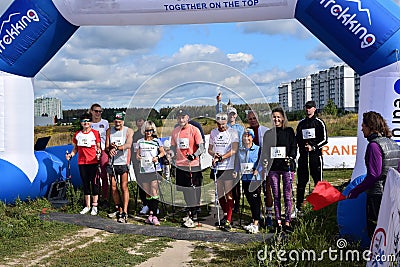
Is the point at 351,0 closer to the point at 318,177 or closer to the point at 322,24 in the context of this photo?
the point at 322,24

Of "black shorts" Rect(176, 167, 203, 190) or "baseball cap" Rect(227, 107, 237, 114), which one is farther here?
"black shorts" Rect(176, 167, 203, 190)

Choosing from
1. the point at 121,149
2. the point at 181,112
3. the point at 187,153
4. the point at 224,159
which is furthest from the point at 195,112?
the point at 121,149

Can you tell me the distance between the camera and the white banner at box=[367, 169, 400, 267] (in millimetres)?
3315

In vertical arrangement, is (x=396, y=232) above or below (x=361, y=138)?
below

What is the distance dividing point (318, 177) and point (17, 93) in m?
4.70

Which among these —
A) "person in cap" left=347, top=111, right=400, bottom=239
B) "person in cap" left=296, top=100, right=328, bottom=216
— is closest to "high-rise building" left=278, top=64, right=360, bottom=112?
"person in cap" left=296, top=100, right=328, bottom=216

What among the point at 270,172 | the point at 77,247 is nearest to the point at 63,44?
the point at 77,247

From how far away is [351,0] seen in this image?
5750 mm

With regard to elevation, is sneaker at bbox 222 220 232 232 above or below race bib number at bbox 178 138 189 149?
below

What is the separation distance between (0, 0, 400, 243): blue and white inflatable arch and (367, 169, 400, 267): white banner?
2.11 m

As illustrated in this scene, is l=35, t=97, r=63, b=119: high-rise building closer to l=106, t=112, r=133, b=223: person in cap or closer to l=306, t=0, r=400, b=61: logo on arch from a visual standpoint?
l=106, t=112, r=133, b=223: person in cap

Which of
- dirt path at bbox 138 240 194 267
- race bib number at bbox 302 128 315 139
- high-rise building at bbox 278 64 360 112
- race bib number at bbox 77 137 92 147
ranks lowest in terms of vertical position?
dirt path at bbox 138 240 194 267

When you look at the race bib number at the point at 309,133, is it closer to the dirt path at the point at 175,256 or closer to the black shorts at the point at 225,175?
the black shorts at the point at 225,175

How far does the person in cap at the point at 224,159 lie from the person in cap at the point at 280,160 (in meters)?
0.43
